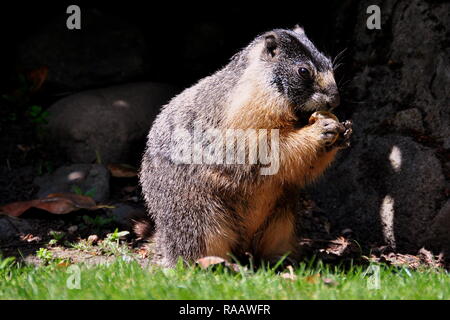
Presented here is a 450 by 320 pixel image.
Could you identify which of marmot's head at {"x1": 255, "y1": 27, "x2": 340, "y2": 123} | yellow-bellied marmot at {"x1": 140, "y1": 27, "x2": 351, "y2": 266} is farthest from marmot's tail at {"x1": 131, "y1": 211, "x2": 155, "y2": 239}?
marmot's head at {"x1": 255, "y1": 27, "x2": 340, "y2": 123}

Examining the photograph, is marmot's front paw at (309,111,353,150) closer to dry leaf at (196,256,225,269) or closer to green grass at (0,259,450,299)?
green grass at (0,259,450,299)

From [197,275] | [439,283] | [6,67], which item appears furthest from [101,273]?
[6,67]

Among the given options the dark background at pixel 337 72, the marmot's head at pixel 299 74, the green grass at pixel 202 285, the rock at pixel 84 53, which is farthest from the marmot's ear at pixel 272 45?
the rock at pixel 84 53

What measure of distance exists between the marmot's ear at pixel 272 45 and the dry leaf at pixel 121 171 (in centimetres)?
345

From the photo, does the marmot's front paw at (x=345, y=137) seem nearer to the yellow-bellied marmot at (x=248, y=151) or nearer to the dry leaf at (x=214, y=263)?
the yellow-bellied marmot at (x=248, y=151)

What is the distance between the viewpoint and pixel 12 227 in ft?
24.7

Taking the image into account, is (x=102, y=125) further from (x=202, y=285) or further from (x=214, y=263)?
(x=202, y=285)

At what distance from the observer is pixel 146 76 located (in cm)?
982

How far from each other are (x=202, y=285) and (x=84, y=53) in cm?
574

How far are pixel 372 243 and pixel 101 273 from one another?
3.68m

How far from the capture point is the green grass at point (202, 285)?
4.64 metres

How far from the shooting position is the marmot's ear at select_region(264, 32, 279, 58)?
→ 6129 millimetres

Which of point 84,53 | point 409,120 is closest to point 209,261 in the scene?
point 409,120
